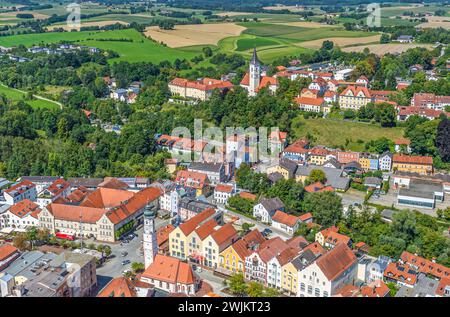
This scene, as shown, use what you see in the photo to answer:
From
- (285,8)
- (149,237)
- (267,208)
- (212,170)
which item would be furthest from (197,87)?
(285,8)

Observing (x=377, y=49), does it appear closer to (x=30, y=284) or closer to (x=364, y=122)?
(x=364, y=122)

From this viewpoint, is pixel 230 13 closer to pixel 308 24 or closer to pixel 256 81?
pixel 308 24

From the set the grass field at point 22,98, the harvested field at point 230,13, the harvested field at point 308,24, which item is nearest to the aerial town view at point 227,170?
the grass field at point 22,98

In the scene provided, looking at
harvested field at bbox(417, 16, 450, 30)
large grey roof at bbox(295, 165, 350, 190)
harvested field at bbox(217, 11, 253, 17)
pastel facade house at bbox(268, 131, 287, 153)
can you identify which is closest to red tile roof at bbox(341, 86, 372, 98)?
pastel facade house at bbox(268, 131, 287, 153)

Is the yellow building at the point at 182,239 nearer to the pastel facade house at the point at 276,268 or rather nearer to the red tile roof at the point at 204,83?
the pastel facade house at the point at 276,268

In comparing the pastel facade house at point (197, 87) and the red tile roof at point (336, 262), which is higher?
the pastel facade house at point (197, 87)
